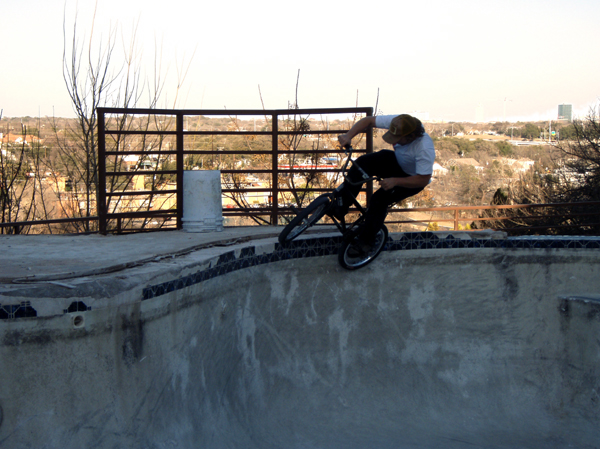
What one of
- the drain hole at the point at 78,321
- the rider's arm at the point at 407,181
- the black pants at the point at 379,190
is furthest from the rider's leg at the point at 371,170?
the drain hole at the point at 78,321

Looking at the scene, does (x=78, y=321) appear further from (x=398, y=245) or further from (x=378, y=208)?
(x=398, y=245)

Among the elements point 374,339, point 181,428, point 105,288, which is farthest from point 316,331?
point 105,288

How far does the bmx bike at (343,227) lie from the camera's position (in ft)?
15.7

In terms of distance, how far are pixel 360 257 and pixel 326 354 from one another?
3.36 feet

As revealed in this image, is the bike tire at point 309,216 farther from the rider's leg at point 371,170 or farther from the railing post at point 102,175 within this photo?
the railing post at point 102,175

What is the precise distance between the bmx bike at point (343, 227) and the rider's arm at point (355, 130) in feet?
0.35

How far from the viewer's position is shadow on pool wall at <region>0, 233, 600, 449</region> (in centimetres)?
292

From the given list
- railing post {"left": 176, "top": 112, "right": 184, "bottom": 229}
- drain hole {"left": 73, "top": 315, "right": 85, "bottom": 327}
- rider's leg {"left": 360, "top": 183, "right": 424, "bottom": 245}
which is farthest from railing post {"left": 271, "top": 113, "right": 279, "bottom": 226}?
drain hole {"left": 73, "top": 315, "right": 85, "bottom": 327}

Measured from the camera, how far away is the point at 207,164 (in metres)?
8.65

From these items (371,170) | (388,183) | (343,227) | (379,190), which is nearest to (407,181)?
(388,183)

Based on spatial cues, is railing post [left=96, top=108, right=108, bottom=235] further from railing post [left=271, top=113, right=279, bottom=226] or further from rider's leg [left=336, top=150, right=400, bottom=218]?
rider's leg [left=336, top=150, right=400, bottom=218]

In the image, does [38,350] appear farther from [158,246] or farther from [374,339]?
[374,339]

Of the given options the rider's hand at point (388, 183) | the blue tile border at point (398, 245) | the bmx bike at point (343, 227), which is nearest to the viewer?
the blue tile border at point (398, 245)

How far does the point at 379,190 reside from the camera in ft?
16.2
